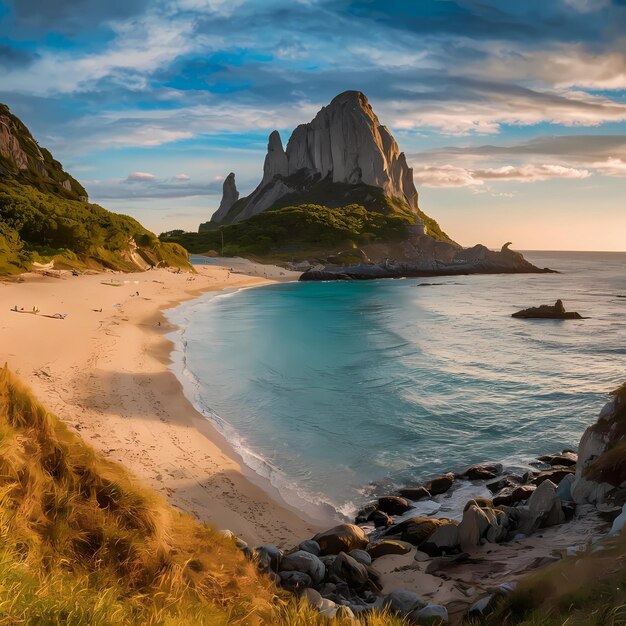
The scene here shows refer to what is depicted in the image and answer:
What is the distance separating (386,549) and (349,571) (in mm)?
1210

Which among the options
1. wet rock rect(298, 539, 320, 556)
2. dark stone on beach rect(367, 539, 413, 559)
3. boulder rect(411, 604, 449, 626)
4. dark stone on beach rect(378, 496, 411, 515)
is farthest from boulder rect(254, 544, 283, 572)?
dark stone on beach rect(378, 496, 411, 515)

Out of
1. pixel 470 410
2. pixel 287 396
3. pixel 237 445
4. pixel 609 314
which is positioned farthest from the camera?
pixel 609 314

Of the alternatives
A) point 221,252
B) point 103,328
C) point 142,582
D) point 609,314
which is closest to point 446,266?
point 221,252

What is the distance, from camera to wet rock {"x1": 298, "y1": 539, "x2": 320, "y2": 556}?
338 inches

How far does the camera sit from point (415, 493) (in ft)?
38.8

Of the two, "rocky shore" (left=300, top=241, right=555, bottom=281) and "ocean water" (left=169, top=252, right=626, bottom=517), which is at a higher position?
"rocky shore" (left=300, top=241, right=555, bottom=281)

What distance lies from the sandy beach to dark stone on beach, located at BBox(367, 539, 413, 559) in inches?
60.9

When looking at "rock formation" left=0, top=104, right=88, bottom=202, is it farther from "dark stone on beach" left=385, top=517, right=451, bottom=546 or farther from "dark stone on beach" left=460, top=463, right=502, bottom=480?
"dark stone on beach" left=385, top=517, right=451, bottom=546

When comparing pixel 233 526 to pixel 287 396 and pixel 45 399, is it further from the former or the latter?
pixel 287 396

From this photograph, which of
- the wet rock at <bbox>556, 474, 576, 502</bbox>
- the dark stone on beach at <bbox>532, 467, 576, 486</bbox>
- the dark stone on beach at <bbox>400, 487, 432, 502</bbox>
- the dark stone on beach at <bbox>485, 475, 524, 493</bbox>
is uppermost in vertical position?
the wet rock at <bbox>556, 474, 576, 502</bbox>

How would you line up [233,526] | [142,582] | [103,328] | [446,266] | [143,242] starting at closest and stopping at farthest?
1. [142,582]
2. [233,526]
3. [103,328]
4. [143,242]
5. [446,266]

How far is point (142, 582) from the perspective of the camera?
5.60 m

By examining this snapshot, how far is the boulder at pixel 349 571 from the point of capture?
7.74 m

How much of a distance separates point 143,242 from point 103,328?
Result: 53304mm
